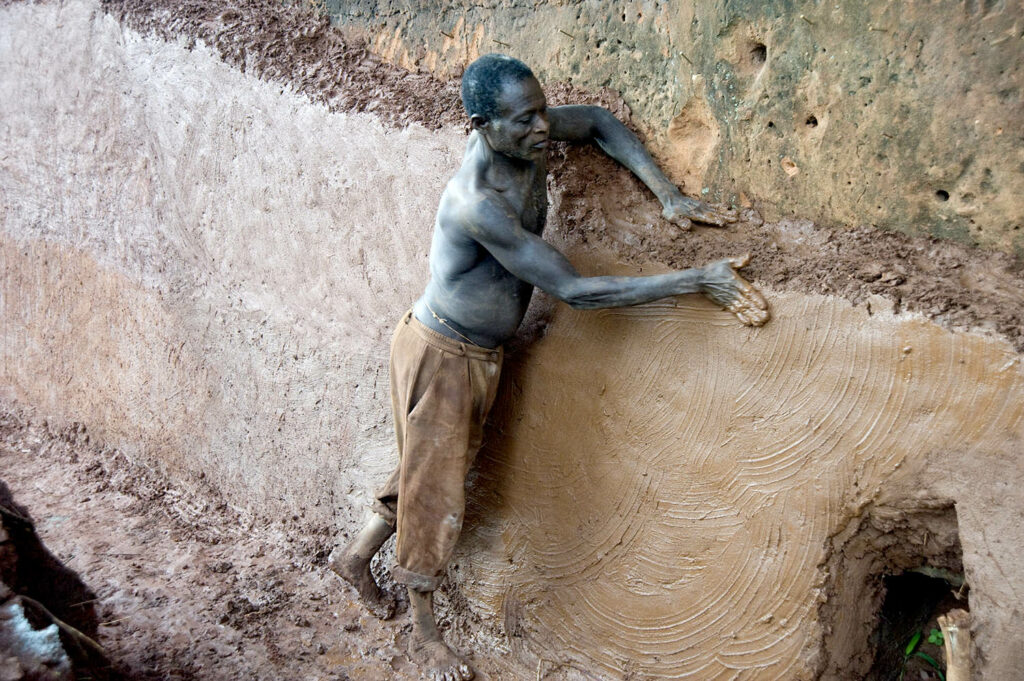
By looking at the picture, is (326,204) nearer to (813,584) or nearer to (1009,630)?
(813,584)

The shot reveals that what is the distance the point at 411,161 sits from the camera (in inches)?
136

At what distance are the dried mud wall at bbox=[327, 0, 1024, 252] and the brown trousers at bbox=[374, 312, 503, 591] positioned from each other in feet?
3.13

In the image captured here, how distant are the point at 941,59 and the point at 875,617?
1578 mm

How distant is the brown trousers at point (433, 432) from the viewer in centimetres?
308

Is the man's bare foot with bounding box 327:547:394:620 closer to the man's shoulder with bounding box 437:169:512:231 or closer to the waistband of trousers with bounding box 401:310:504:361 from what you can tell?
the waistband of trousers with bounding box 401:310:504:361

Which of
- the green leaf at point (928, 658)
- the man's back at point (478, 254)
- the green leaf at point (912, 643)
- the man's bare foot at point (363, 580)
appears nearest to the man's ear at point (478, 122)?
the man's back at point (478, 254)

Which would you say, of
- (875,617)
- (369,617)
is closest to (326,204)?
(369,617)

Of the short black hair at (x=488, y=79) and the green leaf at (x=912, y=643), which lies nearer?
the short black hair at (x=488, y=79)

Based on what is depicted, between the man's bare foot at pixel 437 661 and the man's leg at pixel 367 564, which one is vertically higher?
the man's leg at pixel 367 564

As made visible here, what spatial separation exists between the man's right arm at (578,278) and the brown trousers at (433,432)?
47 centimetres

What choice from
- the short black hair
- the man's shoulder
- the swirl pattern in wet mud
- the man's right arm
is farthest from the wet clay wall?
the short black hair

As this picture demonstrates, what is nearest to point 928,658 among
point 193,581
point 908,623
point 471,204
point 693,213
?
point 908,623

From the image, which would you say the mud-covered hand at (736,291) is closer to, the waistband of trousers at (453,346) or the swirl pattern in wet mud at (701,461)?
the swirl pattern in wet mud at (701,461)

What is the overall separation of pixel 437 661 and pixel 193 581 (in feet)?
3.92
